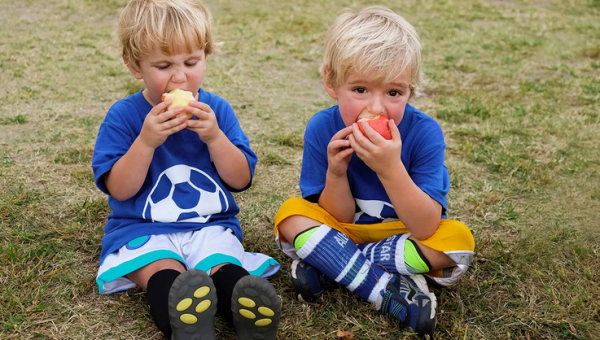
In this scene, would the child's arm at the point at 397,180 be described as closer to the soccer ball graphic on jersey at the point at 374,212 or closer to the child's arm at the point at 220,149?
the soccer ball graphic on jersey at the point at 374,212

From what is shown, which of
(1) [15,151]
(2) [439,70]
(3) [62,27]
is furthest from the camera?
(3) [62,27]

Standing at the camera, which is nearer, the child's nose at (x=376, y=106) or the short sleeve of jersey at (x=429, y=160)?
the child's nose at (x=376, y=106)

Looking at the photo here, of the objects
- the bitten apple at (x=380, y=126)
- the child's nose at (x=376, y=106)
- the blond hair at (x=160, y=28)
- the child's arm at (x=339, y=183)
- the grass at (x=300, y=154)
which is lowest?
the grass at (x=300, y=154)

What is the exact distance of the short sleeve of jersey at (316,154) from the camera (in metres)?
2.31

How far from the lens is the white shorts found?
6.91 feet

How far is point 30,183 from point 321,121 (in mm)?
1713

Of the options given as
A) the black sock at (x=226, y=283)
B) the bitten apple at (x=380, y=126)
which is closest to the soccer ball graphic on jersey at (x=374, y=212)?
the bitten apple at (x=380, y=126)

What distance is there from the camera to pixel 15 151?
3.48 meters

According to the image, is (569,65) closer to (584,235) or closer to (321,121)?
(584,235)

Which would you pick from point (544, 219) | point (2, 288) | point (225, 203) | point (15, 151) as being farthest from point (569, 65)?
point (2, 288)

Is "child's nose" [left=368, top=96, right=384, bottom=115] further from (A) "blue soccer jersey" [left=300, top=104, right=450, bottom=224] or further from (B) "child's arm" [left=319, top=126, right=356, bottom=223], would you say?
(A) "blue soccer jersey" [left=300, top=104, right=450, bottom=224]

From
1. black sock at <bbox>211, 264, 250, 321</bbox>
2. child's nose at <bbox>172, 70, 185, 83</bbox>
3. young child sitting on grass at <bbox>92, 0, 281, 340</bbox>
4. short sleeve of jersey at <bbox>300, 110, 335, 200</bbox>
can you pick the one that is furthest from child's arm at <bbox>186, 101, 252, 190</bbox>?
black sock at <bbox>211, 264, 250, 321</bbox>

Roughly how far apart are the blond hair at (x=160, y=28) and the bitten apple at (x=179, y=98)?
16cm

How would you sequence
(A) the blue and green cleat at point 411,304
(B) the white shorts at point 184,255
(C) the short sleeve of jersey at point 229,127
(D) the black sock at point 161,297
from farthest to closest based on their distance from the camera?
(C) the short sleeve of jersey at point 229,127 → (B) the white shorts at point 184,255 → (A) the blue and green cleat at point 411,304 → (D) the black sock at point 161,297
